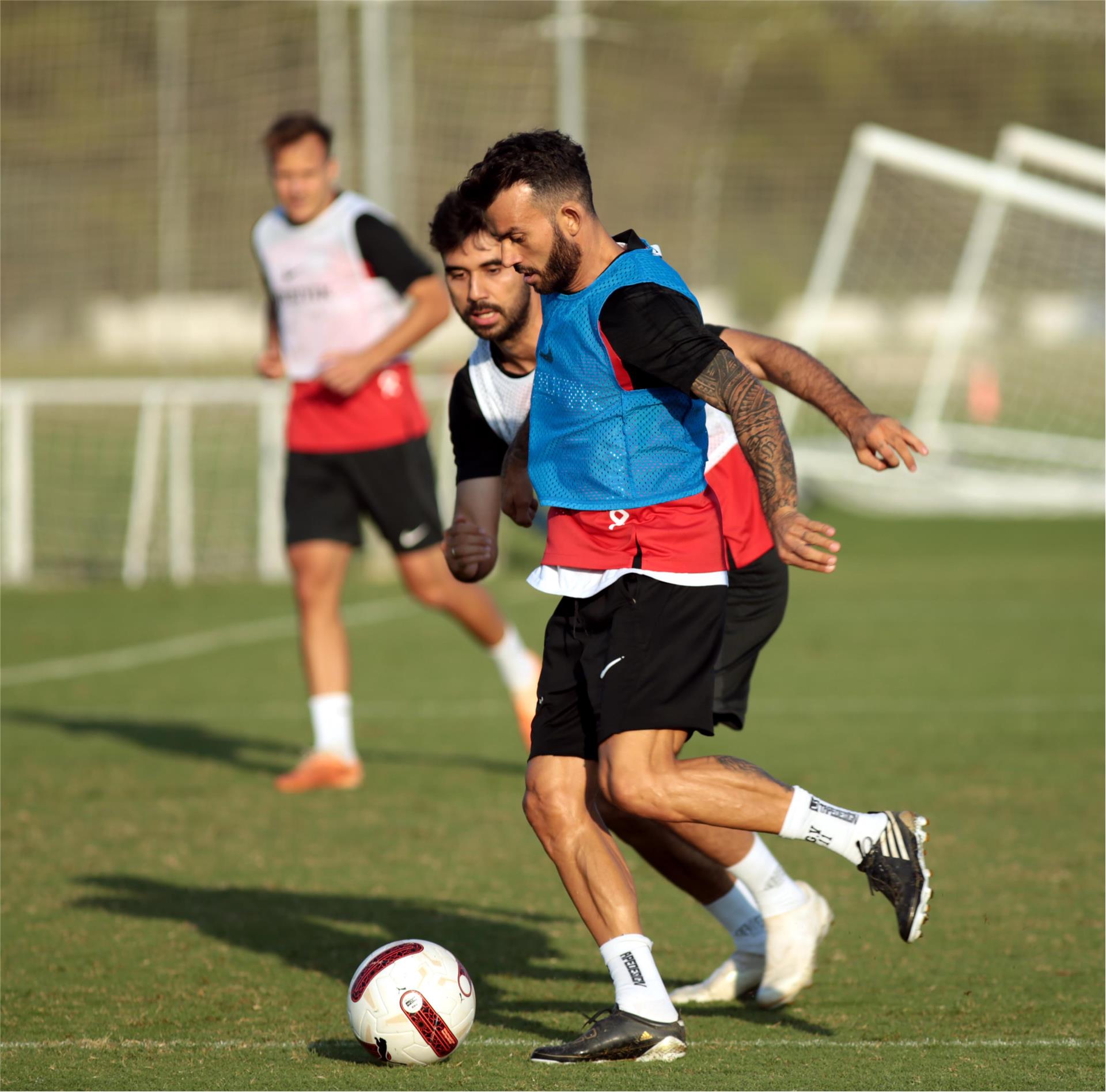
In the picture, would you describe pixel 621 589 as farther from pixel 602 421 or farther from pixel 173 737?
pixel 173 737

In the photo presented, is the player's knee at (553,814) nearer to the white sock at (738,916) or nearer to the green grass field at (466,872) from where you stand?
the green grass field at (466,872)

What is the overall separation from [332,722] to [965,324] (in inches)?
507

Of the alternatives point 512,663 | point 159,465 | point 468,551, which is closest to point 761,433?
point 468,551

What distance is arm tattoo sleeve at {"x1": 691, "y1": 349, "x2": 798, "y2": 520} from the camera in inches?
140

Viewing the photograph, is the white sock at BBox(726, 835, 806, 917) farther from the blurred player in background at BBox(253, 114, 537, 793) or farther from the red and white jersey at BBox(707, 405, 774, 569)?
the blurred player in background at BBox(253, 114, 537, 793)

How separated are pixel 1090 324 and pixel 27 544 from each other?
36.2ft

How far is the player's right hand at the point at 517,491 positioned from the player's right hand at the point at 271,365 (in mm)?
3283

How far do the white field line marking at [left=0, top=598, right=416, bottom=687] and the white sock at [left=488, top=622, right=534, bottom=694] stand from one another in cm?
381

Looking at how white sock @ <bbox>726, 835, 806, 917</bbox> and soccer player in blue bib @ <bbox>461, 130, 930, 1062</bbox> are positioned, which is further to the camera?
white sock @ <bbox>726, 835, 806, 917</bbox>

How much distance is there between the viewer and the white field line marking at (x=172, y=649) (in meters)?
10.3

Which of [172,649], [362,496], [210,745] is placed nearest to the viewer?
[362,496]

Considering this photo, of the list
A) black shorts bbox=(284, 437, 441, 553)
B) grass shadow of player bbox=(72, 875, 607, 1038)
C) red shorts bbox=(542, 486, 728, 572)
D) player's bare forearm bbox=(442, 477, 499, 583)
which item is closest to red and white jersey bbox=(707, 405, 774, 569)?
red shorts bbox=(542, 486, 728, 572)

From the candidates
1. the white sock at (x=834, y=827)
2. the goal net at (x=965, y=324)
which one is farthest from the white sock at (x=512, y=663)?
the goal net at (x=965, y=324)

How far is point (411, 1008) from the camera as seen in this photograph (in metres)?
3.82
